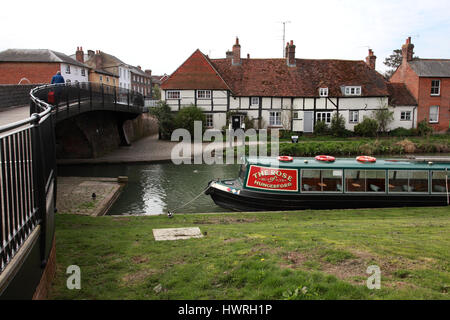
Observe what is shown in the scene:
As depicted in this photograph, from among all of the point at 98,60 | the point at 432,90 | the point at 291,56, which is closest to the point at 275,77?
the point at 291,56

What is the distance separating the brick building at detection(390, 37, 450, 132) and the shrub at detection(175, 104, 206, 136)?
788 inches

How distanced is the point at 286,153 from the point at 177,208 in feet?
50.2

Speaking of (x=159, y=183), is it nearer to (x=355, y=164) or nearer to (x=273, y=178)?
(x=273, y=178)

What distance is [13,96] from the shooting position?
17781 millimetres

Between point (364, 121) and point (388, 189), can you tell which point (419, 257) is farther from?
point (364, 121)

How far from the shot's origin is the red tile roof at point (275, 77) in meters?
35.3

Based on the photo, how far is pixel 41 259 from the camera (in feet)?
13.7

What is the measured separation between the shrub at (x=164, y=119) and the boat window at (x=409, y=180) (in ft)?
76.2

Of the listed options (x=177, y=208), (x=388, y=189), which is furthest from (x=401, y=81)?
(x=177, y=208)

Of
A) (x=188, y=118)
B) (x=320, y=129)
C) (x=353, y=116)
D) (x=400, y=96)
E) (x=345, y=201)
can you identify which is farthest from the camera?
(x=400, y=96)

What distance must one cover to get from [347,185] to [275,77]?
1007 inches

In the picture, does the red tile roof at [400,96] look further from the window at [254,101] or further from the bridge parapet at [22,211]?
the bridge parapet at [22,211]

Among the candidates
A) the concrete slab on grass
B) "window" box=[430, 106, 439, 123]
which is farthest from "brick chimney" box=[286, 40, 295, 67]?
the concrete slab on grass

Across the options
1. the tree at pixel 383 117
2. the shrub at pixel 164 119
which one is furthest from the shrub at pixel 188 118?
the tree at pixel 383 117
